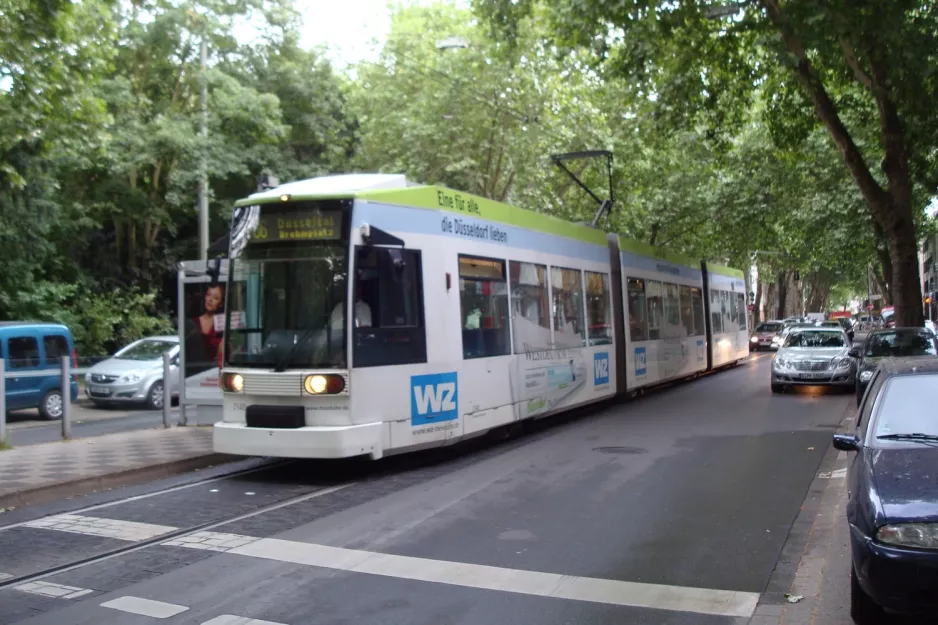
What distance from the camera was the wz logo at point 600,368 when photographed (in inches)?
614

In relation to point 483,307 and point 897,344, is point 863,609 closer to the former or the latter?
point 483,307

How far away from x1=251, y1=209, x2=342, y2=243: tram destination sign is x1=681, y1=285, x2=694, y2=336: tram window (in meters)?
14.7

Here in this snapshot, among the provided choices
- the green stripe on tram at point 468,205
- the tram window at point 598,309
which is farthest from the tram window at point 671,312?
the green stripe on tram at point 468,205

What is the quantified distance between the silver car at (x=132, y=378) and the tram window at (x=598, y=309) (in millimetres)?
9407

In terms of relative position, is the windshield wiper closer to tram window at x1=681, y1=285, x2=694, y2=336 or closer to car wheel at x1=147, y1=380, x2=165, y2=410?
car wheel at x1=147, y1=380, x2=165, y2=410

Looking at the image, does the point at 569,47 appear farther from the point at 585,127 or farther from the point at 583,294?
the point at 585,127

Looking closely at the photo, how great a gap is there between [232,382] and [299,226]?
6.30 ft

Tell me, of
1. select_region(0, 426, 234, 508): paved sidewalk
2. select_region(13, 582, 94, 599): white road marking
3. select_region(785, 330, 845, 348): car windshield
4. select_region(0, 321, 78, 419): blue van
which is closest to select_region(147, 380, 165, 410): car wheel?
select_region(0, 321, 78, 419): blue van

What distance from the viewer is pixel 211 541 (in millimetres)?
6945

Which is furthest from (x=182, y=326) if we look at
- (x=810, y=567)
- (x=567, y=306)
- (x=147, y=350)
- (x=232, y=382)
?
(x=810, y=567)

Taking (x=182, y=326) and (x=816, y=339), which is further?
(x=816, y=339)

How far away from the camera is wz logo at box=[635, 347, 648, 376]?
59.2 ft

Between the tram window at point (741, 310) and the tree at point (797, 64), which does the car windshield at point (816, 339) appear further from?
the tram window at point (741, 310)

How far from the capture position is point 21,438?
1401 cm
